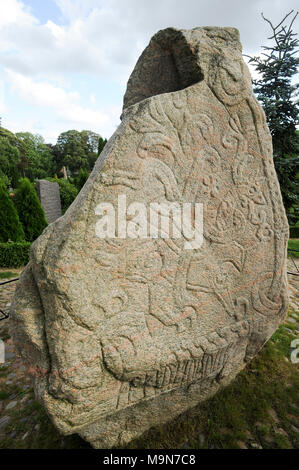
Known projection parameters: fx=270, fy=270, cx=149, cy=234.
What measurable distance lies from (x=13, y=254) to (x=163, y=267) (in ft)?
19.6

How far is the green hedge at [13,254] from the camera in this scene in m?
6.48

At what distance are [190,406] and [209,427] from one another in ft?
0.62

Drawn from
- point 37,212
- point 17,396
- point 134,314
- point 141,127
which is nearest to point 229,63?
point 141,127

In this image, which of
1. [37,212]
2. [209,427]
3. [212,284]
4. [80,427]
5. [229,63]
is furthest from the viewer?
[37,212]

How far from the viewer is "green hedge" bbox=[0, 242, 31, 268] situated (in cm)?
648

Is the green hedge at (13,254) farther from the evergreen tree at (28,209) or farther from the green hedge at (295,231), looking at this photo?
the green hedge at (295,231)

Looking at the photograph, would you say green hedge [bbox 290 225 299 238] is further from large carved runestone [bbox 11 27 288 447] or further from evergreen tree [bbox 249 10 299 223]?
large carved runestone [bbox 11 27 288 447]

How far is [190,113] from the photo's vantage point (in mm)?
1618

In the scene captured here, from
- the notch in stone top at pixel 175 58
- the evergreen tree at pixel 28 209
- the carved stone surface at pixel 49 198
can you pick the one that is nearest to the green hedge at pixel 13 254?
the evergreen tree at pixel 28 209

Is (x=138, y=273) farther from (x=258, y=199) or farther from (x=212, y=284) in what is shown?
(x=258, y=199)

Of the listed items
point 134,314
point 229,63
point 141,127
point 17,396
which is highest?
point 229,63

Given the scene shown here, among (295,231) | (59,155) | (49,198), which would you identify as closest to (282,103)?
(295,231)

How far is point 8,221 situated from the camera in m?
7.11

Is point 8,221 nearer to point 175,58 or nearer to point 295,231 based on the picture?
point 175,58
